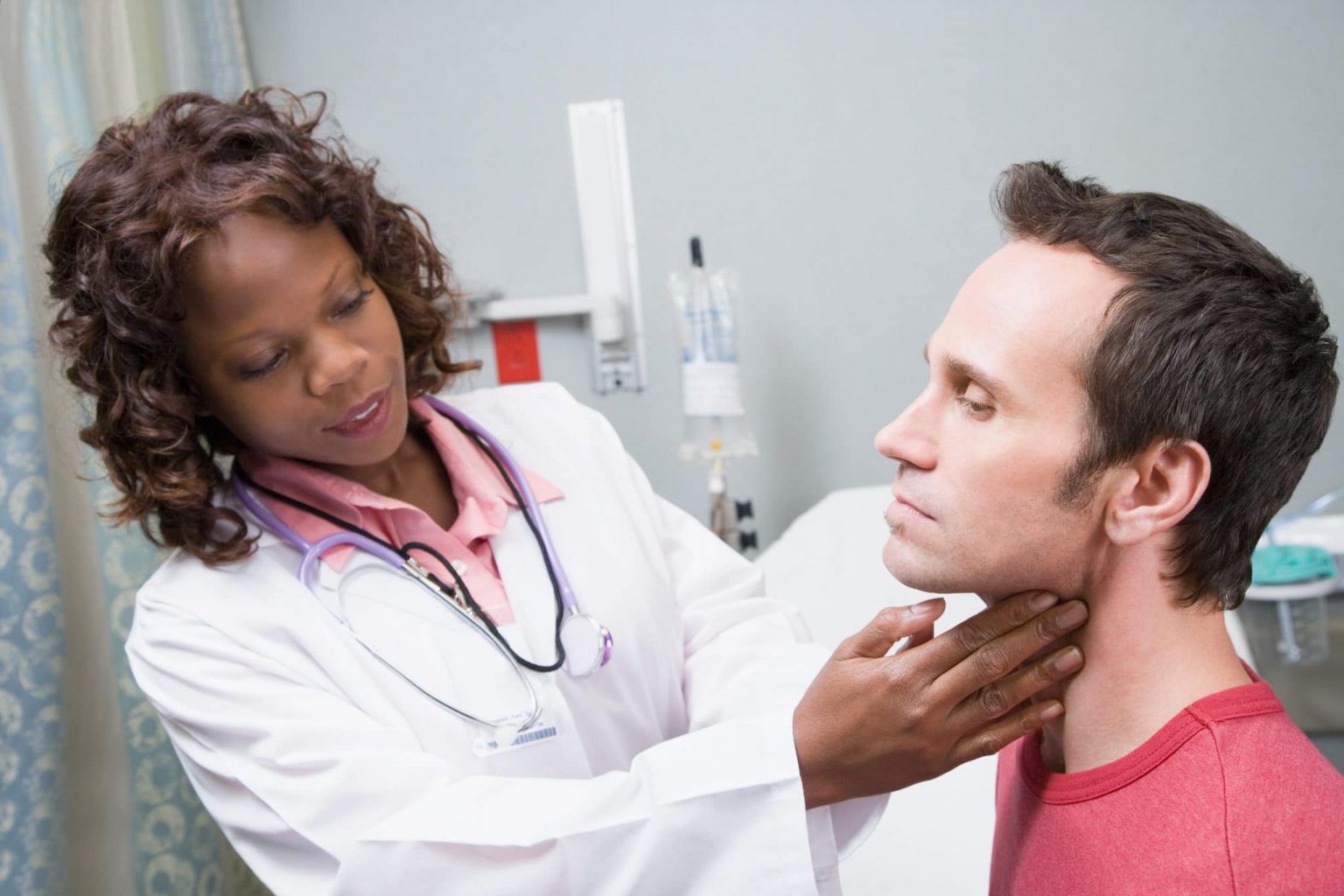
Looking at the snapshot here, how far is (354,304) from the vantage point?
107 centimetres

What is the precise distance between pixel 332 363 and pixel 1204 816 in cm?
81

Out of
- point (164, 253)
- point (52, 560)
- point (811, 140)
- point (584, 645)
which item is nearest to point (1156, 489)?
point (584, 645)

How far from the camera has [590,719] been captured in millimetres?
1104

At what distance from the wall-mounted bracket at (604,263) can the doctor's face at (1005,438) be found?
5.74ft

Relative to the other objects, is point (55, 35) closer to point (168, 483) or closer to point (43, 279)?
point (43, 279)

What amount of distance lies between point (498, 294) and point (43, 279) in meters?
1.24

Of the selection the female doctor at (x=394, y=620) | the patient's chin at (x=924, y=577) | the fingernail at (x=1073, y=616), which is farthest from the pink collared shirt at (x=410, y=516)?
the fingernail at (x=1073, y=616)

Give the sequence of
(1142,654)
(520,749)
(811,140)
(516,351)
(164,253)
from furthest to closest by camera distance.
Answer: (516,351), (811,140), (520,749), (164,253), (1142,654)

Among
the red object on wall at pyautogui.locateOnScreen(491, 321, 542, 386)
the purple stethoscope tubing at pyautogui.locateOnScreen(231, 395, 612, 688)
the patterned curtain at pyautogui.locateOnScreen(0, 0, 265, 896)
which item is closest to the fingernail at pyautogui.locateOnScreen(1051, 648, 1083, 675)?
the purple stethoscope tubing at pyautogui.locateOnScreen(231, 395, 612, 688)

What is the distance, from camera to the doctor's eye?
1060 mm

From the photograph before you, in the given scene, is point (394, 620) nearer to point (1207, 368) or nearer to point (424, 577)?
point (424, 577)

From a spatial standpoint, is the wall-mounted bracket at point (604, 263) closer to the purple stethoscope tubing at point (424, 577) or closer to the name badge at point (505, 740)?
the purple stethoscope tubing at point (424, 577)

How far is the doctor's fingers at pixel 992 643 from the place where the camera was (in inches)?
30.9

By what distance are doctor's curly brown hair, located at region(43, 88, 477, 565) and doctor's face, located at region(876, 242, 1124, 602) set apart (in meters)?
0.63
